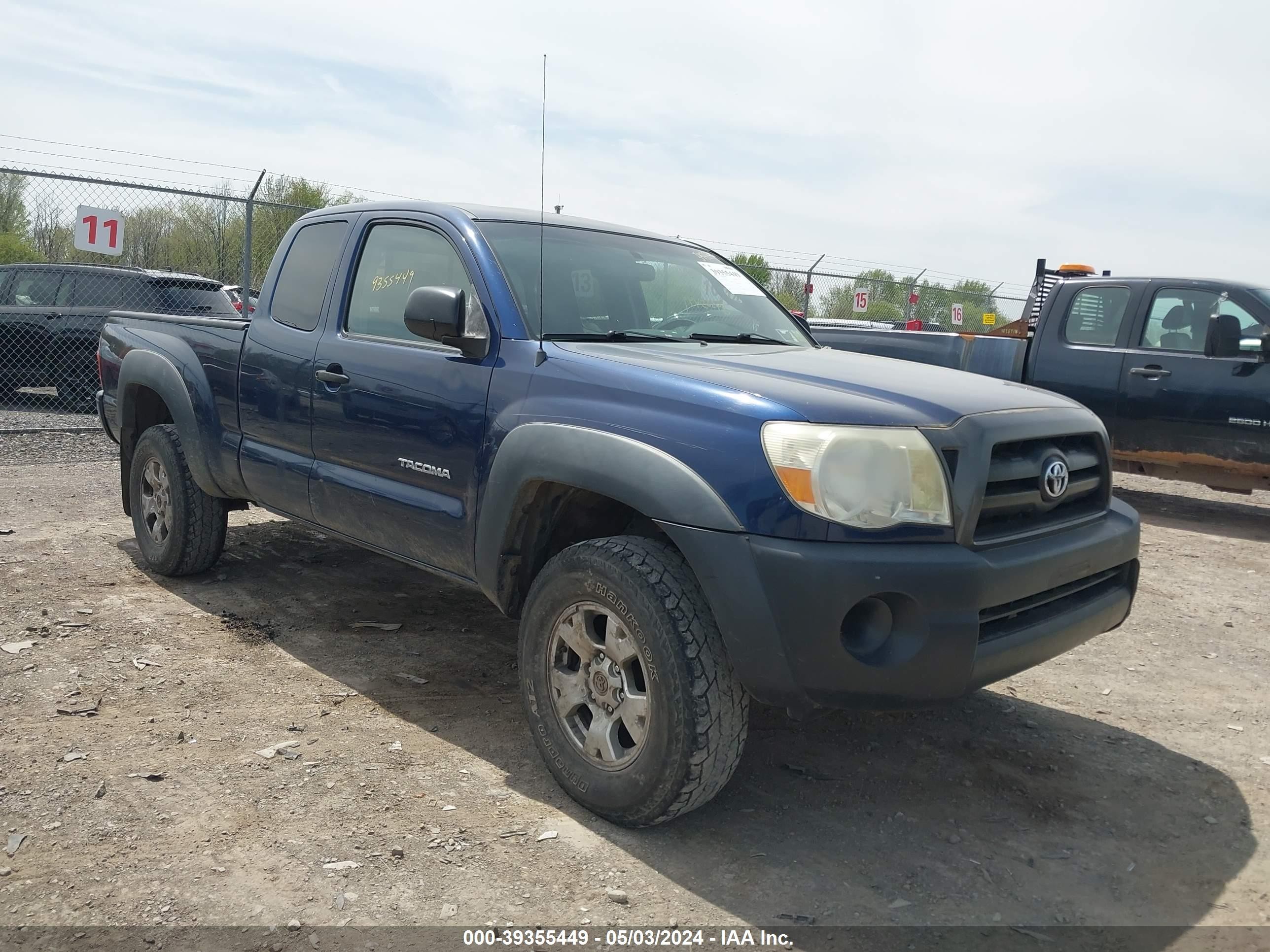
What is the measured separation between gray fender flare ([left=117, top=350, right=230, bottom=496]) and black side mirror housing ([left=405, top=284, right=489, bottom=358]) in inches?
73.3

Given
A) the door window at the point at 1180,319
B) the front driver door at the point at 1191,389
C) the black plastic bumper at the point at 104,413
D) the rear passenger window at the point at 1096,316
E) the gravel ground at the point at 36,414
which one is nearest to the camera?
the black plastic bumper at the point at 104,413

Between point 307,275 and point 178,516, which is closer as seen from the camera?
point 307,275

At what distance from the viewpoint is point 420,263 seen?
400 cm

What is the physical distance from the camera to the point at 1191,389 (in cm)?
770

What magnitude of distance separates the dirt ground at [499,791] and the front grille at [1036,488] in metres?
0.91

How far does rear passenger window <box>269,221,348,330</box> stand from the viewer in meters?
4.41

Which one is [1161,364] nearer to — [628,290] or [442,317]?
[628,290]

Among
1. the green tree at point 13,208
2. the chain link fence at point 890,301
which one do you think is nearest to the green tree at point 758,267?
the chain link fence at point 890,301

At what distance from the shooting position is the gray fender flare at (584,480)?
2.78 meters

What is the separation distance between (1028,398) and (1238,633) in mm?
2805

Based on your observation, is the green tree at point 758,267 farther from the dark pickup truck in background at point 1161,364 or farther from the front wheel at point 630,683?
the front wheel at point 630,683

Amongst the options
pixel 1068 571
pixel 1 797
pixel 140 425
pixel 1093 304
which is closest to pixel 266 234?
pixel 140 425

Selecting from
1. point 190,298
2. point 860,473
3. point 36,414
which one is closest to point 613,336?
point 860,473

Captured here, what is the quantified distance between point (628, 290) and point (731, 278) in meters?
0.71
